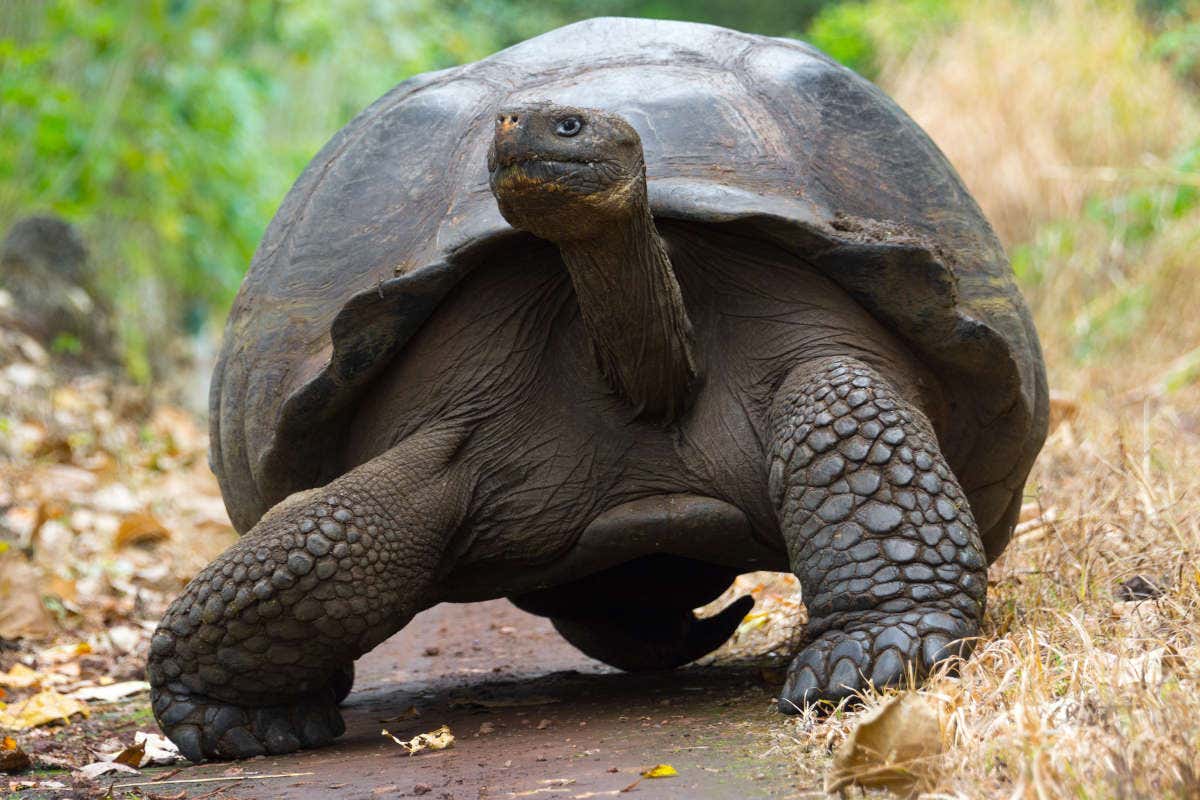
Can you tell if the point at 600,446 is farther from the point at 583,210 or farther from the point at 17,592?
the point at 17,592

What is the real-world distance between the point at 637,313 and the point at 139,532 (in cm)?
359

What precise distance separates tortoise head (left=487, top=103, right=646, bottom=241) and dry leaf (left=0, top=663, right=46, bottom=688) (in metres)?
2.03

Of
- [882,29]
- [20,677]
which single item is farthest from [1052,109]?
[20,677]

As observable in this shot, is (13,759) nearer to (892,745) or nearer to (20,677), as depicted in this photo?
(20,677)

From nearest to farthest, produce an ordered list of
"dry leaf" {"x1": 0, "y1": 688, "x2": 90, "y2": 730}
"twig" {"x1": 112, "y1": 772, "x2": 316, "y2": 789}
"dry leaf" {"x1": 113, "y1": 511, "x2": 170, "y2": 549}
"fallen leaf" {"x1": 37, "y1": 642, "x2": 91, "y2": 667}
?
"twig" {"x1": 112, "y1": 772, "x2": 316, "y2": 789}, "dry leaf" {"x1": 0, "y1": 688, "x2": 90, "y2": 730}, "fallen leaf" {"x1": 37, "y1": 642, "x2": 91, "y2": 667}, "dry leaf" {"x1": 113, "y1": 511, "x2": 170, "y2": 549}

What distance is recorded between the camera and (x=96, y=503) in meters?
6.54

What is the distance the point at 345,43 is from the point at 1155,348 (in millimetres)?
8932

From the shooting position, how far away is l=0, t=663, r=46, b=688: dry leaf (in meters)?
3.92

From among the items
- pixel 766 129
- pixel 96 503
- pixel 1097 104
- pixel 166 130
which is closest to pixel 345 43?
pixel 166 130

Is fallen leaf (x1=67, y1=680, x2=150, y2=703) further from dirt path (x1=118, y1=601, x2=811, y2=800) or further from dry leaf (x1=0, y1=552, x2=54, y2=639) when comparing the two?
dirt path (x1=118, y1=601, x2=811, y2=800)

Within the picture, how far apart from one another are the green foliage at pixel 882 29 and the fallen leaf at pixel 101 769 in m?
10.0

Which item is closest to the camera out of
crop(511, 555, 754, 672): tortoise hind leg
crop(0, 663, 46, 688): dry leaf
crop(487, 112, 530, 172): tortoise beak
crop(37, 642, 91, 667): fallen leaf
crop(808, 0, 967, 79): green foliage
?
crop(487, 112, 530, 172): tortoise beak

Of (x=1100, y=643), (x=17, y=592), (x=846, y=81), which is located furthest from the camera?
(x=17, y=592)

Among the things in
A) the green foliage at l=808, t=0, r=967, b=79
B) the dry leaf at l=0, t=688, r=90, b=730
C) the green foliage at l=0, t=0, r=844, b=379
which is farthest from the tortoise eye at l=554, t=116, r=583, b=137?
the green foliage at l=808, t=0, r=967, b=79
